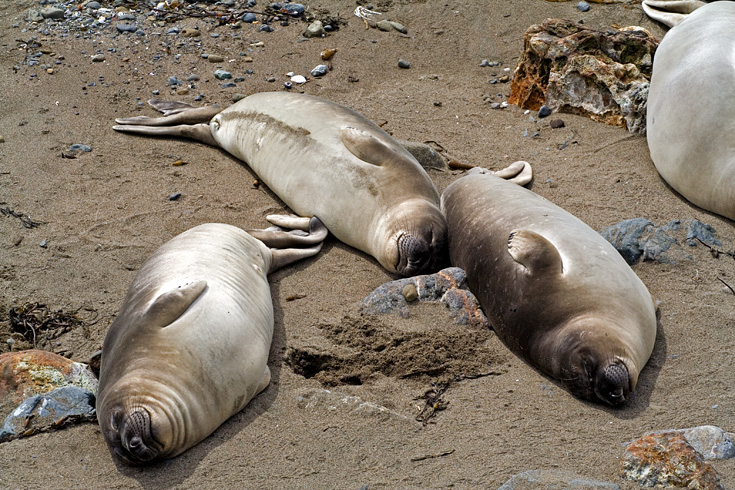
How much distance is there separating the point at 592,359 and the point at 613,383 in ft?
0.49

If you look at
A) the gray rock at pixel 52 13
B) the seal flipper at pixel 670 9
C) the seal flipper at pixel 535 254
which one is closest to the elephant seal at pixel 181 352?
the seal flipper at pixel 535 254

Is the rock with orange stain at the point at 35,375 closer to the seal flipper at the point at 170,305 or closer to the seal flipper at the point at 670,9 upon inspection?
the seal flipper at the point at 170,305

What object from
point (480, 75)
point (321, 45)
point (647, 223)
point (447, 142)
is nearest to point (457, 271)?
point (647, 223)

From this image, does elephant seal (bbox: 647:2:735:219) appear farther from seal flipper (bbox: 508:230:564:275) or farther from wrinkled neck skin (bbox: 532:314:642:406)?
wrinkled neck skin (bbox: 532:314:642:406)

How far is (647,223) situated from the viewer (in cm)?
512

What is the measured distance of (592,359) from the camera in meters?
3.87

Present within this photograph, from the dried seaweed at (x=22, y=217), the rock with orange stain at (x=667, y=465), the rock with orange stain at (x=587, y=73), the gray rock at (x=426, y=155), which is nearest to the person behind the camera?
the rock with orange stain at (x=667, y=465)

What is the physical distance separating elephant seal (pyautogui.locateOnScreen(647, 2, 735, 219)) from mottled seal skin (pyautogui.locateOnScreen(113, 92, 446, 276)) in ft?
6.00

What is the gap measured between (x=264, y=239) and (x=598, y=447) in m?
2.65

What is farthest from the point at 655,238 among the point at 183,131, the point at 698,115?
the point at 183,131

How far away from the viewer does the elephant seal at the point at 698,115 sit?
564 cm

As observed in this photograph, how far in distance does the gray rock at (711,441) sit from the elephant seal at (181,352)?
2042 mm

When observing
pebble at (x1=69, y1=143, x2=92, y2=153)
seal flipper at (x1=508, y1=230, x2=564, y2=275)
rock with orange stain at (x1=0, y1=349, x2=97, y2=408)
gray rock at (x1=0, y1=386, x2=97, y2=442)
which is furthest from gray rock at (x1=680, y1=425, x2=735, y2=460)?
pebble at (x1=69, y1=143, x2=92, y2=153)

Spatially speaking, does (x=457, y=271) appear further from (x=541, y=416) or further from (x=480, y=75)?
(x=480, y=75)
